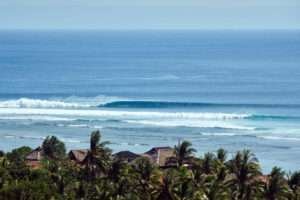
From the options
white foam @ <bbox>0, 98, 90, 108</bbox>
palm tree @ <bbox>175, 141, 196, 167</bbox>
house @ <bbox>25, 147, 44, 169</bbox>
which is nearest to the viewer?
palm tree @ <bbox>175, 141, 196, 167</bbox>

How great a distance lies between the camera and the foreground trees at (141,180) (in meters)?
44.8

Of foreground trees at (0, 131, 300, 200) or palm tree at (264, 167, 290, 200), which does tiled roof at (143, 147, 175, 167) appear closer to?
foreground trees at (0, 131, 300, 200)

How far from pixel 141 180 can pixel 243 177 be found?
5828mm

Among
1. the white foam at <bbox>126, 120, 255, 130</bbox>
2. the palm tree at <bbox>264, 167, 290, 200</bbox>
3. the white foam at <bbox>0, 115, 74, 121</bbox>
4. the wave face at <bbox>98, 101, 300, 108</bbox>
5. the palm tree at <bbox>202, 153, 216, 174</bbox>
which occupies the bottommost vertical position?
the palm tree at <bbox>264, 167, 290, 200</bbox>

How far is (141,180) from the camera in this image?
158 feet

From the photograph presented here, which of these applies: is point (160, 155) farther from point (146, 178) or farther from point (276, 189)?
point (276, 189)

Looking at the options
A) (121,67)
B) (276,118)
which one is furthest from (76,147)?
(121,67)

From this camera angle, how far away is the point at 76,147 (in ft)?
268

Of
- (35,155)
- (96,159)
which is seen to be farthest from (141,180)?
(35,155)

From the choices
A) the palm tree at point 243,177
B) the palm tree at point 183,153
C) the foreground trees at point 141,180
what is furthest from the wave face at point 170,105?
the palm tree at point 243,177

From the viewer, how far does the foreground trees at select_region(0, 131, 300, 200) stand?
147ft

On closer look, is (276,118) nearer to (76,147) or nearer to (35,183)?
(76,147)

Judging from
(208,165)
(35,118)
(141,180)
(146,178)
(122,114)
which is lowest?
(141,180)

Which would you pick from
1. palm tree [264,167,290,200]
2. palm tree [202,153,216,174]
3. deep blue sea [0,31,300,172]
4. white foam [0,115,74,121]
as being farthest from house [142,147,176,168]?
white foam [0,115,74,121]
